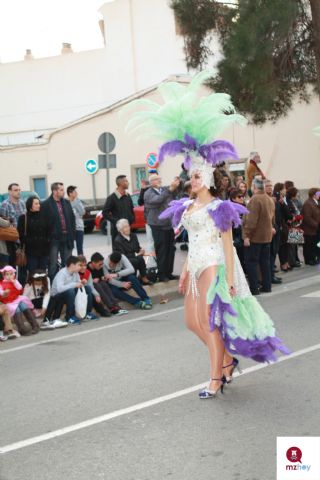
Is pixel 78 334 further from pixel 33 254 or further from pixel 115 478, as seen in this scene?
pixel 115 478

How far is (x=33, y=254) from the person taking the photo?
1262cm

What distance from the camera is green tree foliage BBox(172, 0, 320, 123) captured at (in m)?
19.2

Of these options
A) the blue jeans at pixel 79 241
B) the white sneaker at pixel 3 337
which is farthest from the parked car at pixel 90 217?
the white sneaker at pixel 3 337

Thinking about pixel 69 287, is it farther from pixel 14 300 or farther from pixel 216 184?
pixel 216 184

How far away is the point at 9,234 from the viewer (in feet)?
40.3

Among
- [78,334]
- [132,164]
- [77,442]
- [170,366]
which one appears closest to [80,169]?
[132,164]

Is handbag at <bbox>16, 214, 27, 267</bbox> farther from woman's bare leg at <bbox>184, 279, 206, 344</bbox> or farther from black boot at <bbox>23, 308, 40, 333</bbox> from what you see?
woman's bare leg at <bbox>184, 279, 206, 344</bbox>

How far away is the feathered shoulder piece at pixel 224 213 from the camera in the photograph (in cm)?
678

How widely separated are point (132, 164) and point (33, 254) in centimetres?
2345

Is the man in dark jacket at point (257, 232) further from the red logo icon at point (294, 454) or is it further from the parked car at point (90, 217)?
the parked car at point (90, 217)

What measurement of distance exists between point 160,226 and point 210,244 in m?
7.21

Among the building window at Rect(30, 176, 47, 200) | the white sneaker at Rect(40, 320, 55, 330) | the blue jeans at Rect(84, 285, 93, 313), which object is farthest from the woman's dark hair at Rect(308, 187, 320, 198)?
the building window at Rect(30, 176, 47, 200)

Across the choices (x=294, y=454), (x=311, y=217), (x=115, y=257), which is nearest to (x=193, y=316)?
(x=294, y=454)

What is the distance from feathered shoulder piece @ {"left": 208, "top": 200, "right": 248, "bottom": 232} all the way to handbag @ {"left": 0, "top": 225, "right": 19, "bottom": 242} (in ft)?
19.8
